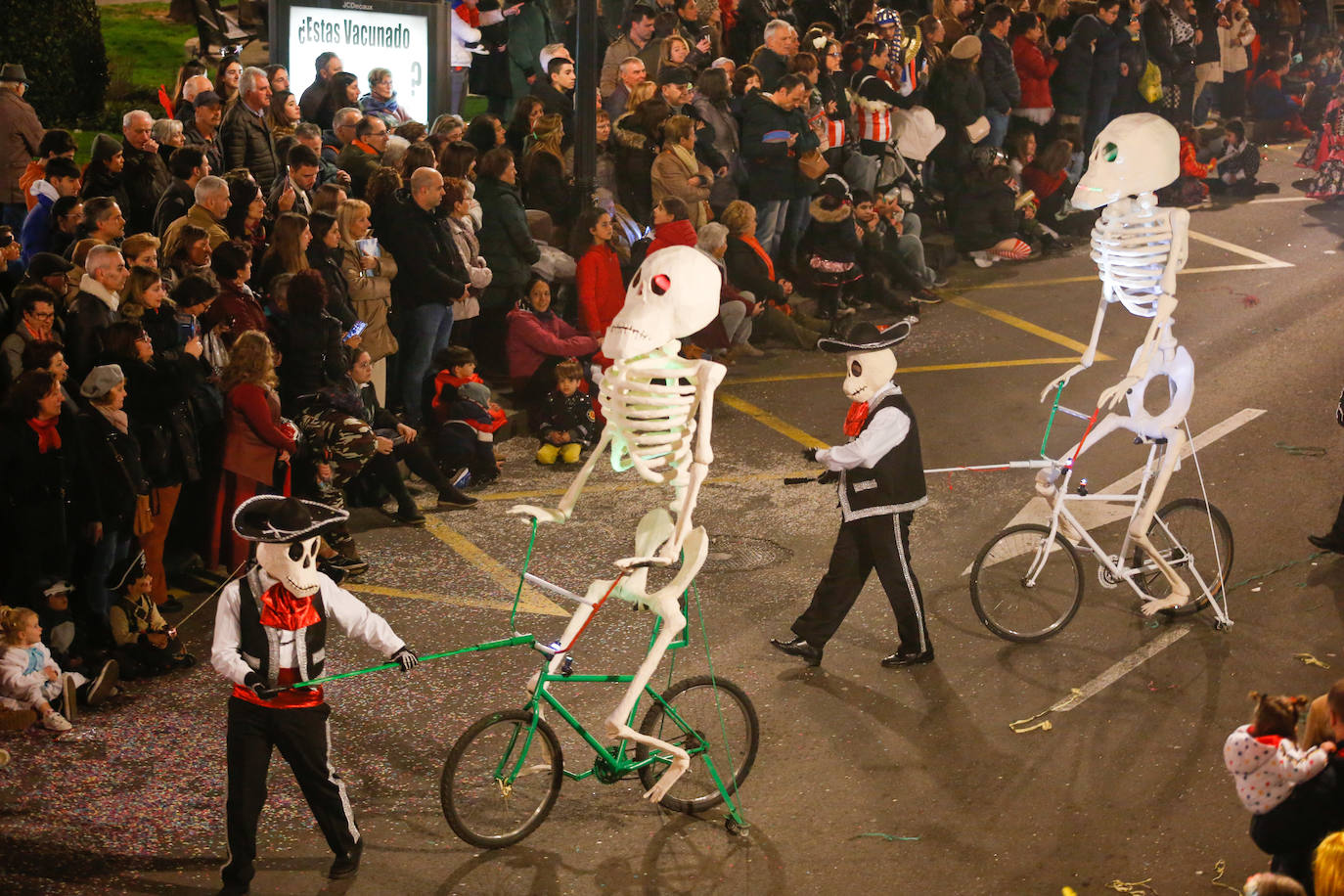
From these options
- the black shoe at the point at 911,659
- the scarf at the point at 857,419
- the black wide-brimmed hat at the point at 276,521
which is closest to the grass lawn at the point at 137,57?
the scarf at the point at 857,419

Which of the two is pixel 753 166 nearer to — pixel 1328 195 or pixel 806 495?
pixel 806 495

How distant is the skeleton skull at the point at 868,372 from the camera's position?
8.48 m

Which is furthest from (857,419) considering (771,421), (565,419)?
(771,421)

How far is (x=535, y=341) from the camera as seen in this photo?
12.2m

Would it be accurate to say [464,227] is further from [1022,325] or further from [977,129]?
[977,129]

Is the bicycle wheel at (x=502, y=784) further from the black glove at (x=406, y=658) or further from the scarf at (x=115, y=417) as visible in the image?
→ the scarf at (x=115, y=417)

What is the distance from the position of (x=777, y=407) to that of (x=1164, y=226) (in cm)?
458

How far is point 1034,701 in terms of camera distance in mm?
8477

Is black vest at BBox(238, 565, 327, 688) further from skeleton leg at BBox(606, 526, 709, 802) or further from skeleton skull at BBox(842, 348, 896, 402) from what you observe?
skeleton skull at BBox(842, 348, 896, 402)

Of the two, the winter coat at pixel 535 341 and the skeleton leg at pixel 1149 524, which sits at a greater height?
the winter coat at pixel 535 341

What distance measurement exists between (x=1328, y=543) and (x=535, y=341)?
5.77 meters

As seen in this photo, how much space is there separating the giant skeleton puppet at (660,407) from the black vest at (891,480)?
5.79 ft

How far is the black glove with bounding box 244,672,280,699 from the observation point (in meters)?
6.34

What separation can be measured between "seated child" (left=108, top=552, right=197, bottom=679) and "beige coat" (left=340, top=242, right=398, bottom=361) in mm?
2850
